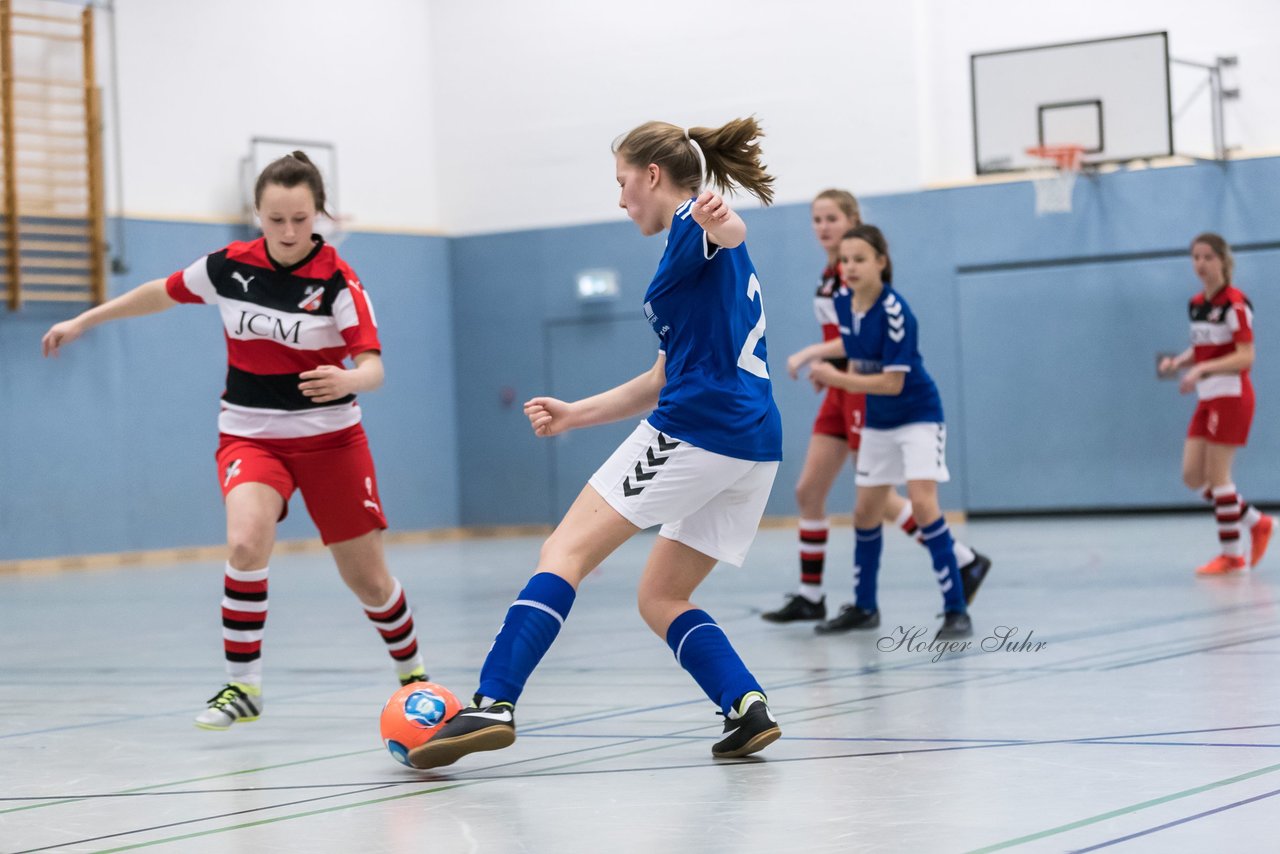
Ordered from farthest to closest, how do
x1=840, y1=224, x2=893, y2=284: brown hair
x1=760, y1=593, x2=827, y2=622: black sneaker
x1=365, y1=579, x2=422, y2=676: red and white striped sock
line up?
1. x1=760, y1=593, x2=827, y2=622: black sneaker
2. x1=840, y1=224, x2=893, y2=284: brown hair
3. x1=365, y1=579, x2=422, y2=676: red and white striped sock

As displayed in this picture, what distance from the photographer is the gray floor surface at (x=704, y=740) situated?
3203mm

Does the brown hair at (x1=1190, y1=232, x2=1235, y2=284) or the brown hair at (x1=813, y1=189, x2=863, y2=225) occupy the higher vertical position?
the brown hair at (x1=813, y1=189, x2=863, y2=225)

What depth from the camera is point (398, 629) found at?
532cm

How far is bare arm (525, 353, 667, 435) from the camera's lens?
395cm

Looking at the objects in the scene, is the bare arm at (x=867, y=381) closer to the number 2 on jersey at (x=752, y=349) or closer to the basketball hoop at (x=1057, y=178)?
the number 2 on jersey at (x=752, y=349)

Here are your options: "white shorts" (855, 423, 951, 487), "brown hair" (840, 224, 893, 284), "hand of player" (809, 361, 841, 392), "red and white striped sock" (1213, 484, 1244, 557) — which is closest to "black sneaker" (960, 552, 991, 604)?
"white shorts" (855, 423, 951, 487)

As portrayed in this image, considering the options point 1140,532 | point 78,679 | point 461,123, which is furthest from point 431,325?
point 78,679

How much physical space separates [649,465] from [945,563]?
303 cm

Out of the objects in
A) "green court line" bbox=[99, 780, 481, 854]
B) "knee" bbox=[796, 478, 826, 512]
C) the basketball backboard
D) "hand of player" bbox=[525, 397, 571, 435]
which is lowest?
"green court line" bbox=[99, 780, 481, 854]

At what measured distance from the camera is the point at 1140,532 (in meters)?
13.2

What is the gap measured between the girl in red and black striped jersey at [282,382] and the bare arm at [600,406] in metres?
1.01

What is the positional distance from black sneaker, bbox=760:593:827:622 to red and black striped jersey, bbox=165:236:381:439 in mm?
Answer: 2909

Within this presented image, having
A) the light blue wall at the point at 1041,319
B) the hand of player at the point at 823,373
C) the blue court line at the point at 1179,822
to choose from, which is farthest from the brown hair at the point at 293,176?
the light blue wall at the point at 1041,319

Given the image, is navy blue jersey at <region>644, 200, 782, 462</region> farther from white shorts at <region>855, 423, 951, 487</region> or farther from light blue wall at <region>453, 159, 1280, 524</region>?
light blue wall at <region>453, 159, 1280, 524</region>
